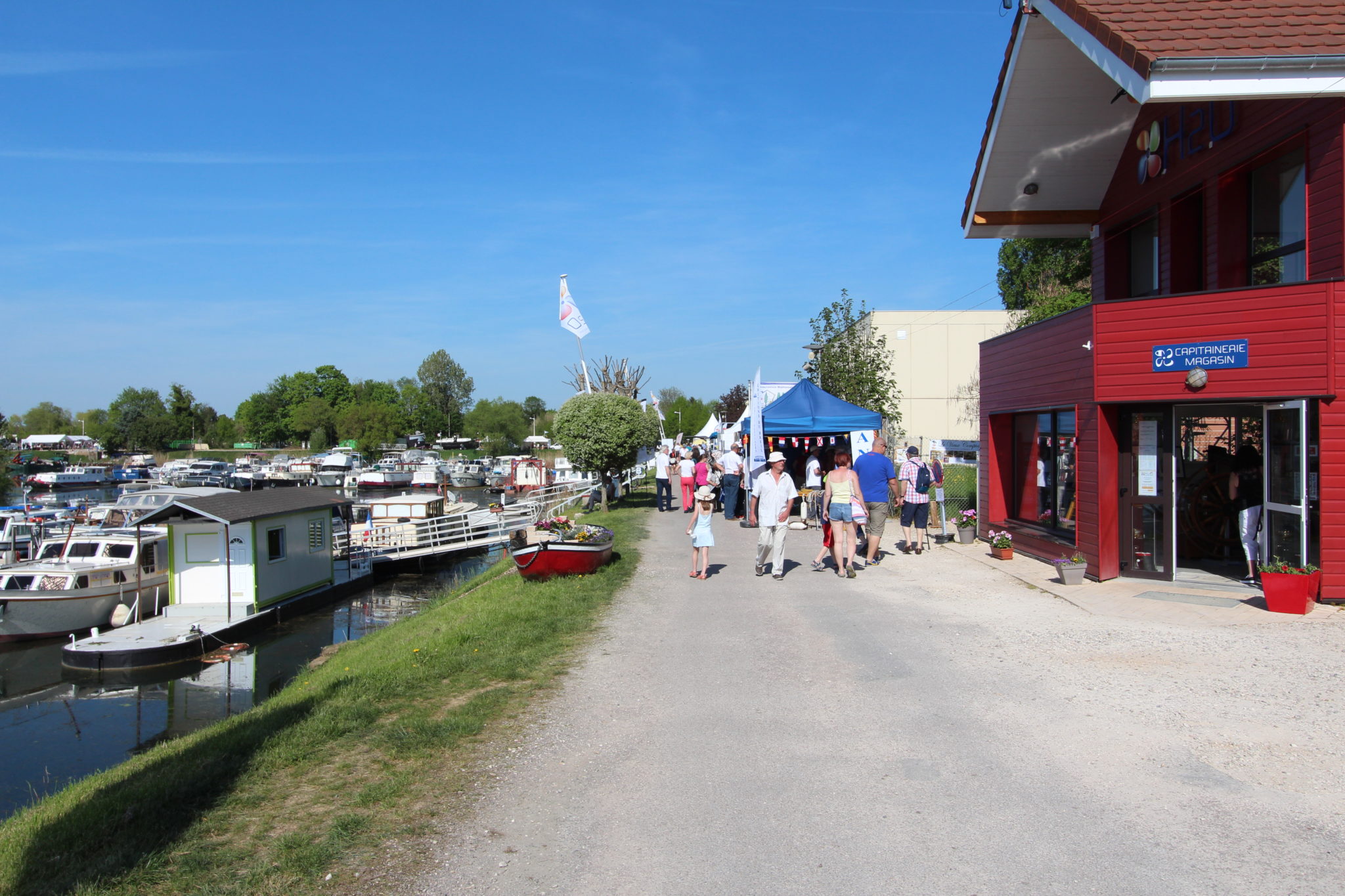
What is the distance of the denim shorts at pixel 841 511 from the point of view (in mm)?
12125

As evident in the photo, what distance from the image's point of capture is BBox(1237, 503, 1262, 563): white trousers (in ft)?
34.6

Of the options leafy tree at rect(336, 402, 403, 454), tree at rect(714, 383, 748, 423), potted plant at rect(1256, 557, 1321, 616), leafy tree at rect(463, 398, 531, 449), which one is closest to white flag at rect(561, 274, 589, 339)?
potted plant at rect(1256, 557, 1321, 616)

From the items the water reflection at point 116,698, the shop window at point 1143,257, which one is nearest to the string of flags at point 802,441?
the shop window at point 1143,257

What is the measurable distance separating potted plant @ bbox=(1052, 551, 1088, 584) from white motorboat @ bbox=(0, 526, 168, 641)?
19429mm

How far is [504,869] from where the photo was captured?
4121mm

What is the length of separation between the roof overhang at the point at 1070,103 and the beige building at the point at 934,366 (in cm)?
1748

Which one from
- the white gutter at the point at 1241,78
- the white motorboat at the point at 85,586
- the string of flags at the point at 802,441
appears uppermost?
the white gutter at the point at 1241,78

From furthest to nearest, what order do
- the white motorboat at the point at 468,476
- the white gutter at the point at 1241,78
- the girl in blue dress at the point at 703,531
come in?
the white motorboat at the point at 468,476 < the girl in blue dress at the point at 703,531 < the white gutter at the point at 1241,78

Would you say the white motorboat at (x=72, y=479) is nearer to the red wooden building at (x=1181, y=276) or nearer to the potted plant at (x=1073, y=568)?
the red wooden building at (x=1181, y=276)

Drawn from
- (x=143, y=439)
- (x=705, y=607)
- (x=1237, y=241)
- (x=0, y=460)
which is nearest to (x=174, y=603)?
(x=705, y=607)

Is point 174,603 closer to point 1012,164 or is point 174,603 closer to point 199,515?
point 199,515

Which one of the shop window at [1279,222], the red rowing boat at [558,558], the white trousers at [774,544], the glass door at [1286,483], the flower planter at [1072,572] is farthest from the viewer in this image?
the red rowing boat at [558,558]

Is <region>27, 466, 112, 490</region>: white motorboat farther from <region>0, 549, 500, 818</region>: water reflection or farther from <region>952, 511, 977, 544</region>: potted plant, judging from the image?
<region>952, 511, 977, 544</region>: potted plant

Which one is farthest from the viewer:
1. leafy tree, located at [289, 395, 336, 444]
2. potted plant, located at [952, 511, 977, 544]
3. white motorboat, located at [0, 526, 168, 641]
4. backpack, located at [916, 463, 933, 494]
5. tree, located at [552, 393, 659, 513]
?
leafy tree, located at [289, 395, 336, 444]
